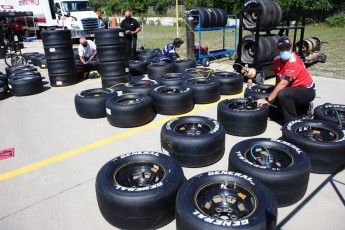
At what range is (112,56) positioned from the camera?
24.7 ft

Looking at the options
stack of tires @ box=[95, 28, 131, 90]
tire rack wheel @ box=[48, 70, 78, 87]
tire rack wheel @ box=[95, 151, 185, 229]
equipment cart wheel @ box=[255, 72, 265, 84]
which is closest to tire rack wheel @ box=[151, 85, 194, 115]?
stack of tires @ box=[95, 28, 131, 90]

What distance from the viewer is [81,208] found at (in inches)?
125

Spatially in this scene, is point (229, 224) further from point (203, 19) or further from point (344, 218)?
point (203, 19)

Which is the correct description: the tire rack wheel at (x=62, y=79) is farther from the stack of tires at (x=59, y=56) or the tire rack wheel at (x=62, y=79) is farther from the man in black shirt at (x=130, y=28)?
the man in black shirt at (x=130, y=28)

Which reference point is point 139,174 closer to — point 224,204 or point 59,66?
point 224,204

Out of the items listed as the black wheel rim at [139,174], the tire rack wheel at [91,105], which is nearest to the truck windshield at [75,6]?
the tire rack wheel at [91,105]

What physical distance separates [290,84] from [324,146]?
5.77 ft

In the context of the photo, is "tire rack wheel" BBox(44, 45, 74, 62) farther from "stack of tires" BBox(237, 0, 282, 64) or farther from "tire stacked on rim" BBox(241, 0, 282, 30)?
"tire stacked on rim" BBox(241, 0, 282, 30)

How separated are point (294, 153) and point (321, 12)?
1253 inches

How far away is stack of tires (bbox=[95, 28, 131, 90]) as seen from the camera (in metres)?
7.37

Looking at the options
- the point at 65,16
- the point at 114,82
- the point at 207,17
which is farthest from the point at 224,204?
the point at 65,16

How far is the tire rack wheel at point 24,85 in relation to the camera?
7.59m

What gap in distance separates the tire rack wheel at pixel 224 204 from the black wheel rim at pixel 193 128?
156 cm

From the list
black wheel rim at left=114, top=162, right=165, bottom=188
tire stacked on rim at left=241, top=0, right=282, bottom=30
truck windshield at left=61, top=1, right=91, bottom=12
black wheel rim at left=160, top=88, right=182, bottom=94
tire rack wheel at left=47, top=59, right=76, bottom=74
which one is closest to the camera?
black wheel rim at left=114, top=162, right=165, bottom=188
